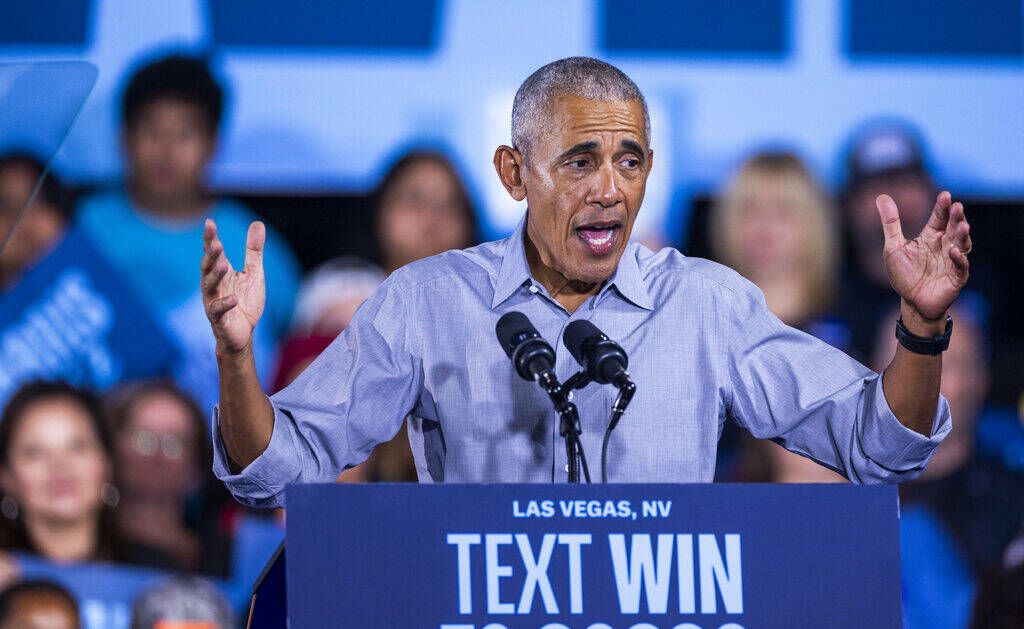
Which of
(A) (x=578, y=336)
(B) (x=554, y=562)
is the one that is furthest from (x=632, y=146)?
(B) (x=554, y=562)

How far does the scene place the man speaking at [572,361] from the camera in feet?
6.06

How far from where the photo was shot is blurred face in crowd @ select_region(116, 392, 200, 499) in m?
4.05

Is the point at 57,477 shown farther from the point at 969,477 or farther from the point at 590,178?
the point at 969,477

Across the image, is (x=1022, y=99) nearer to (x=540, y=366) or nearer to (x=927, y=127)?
(x=927, y=127)

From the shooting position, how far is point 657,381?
1932 millimetres

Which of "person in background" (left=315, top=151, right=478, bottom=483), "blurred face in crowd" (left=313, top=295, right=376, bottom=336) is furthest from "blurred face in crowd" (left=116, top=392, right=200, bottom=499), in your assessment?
"person in background" (left=315, top=151, right=478, bottom=483)

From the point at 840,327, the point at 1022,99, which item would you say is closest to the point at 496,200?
the point at 840,327

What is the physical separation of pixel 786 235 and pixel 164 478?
2590 millimetres

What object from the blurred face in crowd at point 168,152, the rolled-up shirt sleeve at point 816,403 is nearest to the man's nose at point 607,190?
the rolled-up shirt sleeve at point 816,403

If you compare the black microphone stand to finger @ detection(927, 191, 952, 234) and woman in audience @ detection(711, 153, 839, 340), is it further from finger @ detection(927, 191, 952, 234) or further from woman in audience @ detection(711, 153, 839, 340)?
woman in audience @ detection(711, 153, 839, 340)

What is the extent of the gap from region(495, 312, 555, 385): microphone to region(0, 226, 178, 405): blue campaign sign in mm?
2800

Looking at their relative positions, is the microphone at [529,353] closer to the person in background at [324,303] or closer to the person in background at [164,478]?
the person in background at [324,303]

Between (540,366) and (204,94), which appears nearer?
(540,366)

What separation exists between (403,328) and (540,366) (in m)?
0.59
